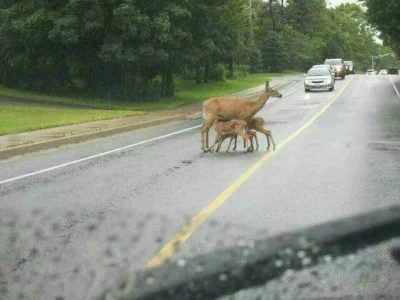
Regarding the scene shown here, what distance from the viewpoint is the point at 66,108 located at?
32156 millimetres

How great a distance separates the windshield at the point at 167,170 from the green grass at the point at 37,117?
0.08 metres

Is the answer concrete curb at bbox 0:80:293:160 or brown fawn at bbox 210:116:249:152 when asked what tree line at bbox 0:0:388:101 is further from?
brown fawn at bbox 210:116:249:152

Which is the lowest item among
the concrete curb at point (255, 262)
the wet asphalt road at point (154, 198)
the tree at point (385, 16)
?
the wet asphalt road at point (154, 198)

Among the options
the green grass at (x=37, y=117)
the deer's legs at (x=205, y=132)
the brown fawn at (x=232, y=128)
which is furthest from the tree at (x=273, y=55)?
the brown fawn at (x=232, y=128)

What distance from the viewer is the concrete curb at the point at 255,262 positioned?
2127mm

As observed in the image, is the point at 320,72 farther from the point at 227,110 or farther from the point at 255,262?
the point at 255,262

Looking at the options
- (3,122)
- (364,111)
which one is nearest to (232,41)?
(364,111)

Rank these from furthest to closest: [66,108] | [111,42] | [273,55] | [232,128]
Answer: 1. [273,55]
2. [111,42]
3. [66,108]
4. [232,128]

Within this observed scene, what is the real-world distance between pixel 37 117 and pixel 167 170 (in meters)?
14.3

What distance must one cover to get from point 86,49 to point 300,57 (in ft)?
242

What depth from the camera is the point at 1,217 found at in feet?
27.3

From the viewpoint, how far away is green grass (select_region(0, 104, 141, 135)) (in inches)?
878

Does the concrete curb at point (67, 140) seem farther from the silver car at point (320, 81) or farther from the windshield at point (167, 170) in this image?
the silver car at point (320, 81)

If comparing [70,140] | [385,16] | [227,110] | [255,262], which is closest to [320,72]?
[385,16]
